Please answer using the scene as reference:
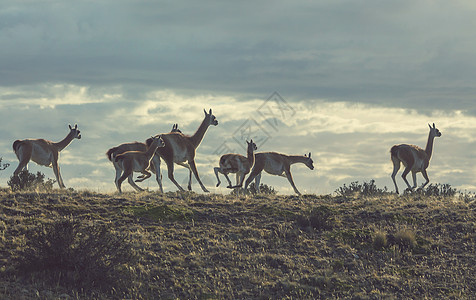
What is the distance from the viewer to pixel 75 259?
44.8 ft

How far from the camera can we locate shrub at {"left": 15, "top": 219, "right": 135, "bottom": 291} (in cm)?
1325

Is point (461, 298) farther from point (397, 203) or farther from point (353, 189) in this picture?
point (353, 189)

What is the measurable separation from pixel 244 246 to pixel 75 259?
4.20 meters

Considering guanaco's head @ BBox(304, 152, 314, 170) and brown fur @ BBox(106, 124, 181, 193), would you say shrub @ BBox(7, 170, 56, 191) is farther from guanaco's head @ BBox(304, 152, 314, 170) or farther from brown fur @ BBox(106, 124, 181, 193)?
guanaco's head @ BBox(304, 152, 314, 170)

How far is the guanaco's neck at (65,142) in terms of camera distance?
26.7 metres

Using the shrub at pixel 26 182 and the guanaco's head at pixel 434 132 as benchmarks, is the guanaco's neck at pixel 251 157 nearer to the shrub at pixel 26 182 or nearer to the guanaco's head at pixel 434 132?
the shrub at pixel 26 182

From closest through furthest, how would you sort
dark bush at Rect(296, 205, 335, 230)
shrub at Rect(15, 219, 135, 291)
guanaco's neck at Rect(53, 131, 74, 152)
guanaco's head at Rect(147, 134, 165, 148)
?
shrub at Rect(15, 219, 135, 291)
dark bush at Rect(296, 205, 335, 230)
guanaco's head at Rect(147, 134, 165, 148)
guanaco's neck at Rect(53, 131, 74, 152)

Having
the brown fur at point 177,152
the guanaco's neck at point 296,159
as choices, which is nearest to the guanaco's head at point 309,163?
the guanaco's neck at point 296,159

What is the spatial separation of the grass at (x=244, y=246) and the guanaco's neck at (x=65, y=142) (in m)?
7.09

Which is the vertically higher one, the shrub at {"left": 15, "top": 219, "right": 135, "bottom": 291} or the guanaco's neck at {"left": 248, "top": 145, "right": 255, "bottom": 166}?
the guanaco's neck at {"left": 248, "top": 145, "right": 255, "bottom": 166}

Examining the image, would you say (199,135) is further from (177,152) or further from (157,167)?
(157,167)

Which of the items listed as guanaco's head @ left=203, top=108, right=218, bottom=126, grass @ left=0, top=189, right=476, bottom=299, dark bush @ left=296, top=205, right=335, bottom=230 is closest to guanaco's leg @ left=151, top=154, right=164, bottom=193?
grass @ left=0, top=189, right=476, bottom=299

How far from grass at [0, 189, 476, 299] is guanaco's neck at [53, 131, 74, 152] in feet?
23.2

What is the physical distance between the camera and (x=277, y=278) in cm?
1393
